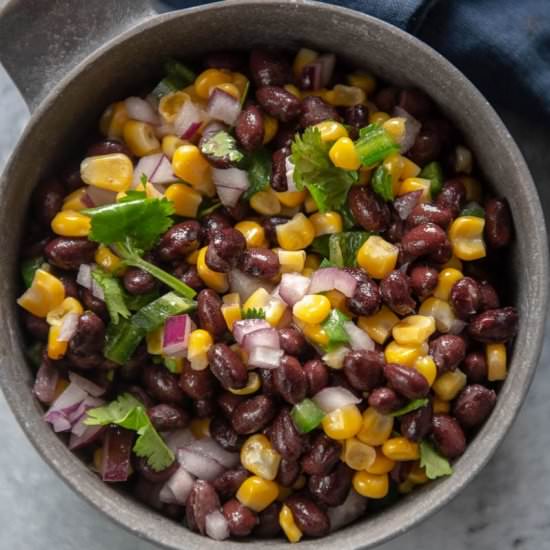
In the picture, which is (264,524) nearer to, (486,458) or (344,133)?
(486,458)

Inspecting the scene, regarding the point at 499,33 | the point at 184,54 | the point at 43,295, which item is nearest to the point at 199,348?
the point at 43,295

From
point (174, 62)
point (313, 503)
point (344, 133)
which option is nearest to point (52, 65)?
point (174, 62)

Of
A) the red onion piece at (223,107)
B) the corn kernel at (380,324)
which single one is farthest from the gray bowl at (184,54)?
the corn kernel at (380,324)

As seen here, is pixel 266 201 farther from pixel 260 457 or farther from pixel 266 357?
pixel 260 457

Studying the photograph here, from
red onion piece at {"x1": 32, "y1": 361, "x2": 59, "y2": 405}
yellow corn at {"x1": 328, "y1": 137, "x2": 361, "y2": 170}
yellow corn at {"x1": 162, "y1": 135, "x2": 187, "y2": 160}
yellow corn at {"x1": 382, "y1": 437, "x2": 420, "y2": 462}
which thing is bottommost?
red onion piece at {"x1": 32, "y1": 361, "x2": 59, "y2": 405}

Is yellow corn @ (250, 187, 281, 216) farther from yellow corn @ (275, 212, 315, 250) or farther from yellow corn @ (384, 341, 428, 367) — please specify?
yellow corn @ (384, 341, 428, 367)

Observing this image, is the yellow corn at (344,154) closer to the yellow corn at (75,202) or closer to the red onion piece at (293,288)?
the red onion piece at (293,288)

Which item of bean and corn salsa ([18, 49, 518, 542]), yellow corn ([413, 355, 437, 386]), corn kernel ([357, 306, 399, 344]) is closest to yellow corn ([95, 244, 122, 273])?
bean and corn salsa ([18, 49, 518, 542])
